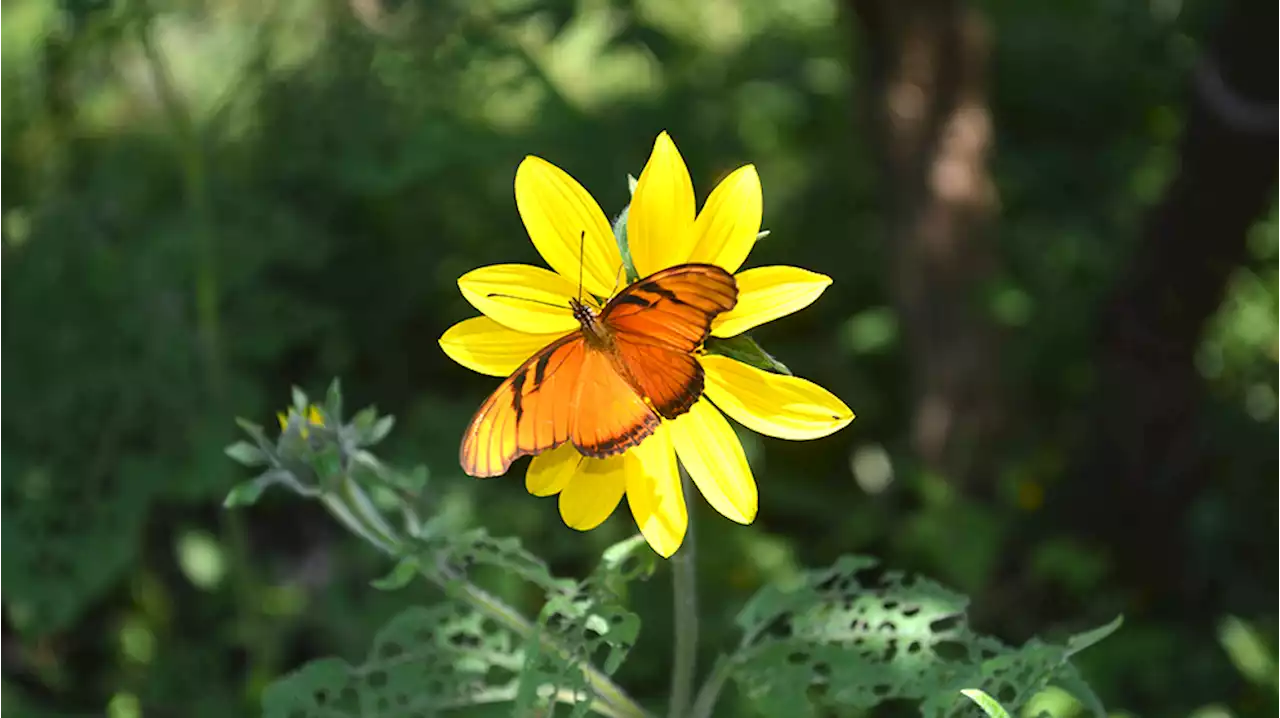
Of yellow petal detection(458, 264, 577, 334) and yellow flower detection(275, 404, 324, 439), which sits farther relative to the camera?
yellow flower detection(275, 404, 324, 439)

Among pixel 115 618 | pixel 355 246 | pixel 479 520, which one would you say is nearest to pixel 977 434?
pixel 479 520

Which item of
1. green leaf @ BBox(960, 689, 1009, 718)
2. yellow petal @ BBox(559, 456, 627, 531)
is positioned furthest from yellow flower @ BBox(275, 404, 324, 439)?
green leaf @ BBox(960, 689, 1009, 718)

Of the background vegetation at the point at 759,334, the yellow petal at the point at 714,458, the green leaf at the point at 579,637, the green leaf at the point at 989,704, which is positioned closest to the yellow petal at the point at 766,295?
the yellow petal at the point at 714,458

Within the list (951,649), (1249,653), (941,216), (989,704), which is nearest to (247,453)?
(989,704)

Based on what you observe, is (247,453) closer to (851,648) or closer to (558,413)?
(558,413)

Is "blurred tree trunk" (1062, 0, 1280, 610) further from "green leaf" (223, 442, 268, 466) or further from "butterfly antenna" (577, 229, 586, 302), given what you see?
"green leaf" (223, 442, 268, 466)

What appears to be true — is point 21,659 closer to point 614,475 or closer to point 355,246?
point 355,246
